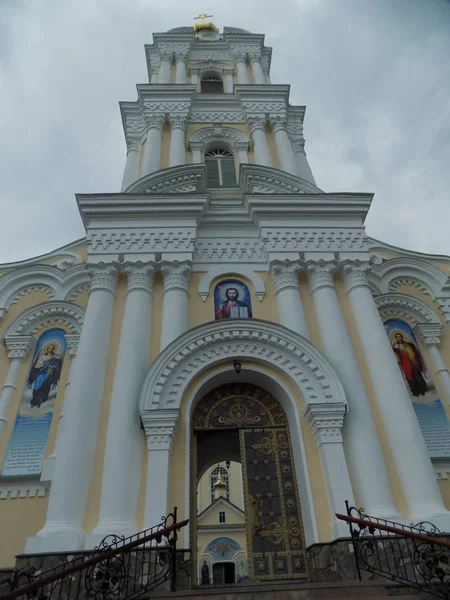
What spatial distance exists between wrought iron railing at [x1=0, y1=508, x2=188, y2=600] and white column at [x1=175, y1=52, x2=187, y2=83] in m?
16.6

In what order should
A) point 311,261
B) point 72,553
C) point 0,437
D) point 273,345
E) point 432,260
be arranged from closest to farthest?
point 72,553 → point 273,345 → point 0,437 → point 311,261 → point 432,260

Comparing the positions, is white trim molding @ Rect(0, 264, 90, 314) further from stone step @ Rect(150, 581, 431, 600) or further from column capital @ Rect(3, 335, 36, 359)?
stone step @ Rect(150, 581, 431, 600)

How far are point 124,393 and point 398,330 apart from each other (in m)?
7.20

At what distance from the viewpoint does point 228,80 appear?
62.2 feet

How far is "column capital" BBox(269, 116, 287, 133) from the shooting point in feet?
→ 53.0

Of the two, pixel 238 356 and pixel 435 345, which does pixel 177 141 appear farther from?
pixel 435 345

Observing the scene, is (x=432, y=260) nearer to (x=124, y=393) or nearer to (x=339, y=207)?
(x=339, y=207)

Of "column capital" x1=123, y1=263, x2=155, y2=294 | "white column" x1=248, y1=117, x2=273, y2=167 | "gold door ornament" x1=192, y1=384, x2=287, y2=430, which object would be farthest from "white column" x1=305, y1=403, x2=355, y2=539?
"white column" x1=248, y1=117, x2=273, y2=167

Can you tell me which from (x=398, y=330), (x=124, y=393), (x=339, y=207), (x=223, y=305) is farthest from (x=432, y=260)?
(x=124, y=393)

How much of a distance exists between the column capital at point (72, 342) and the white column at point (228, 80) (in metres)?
11.6

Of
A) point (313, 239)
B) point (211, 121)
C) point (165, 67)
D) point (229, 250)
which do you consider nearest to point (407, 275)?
point (313, 239)

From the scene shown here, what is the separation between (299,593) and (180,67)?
61.9 feet

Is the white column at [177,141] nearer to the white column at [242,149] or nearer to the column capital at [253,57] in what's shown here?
the white column at [242,149]

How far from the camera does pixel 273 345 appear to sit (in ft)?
30.6
